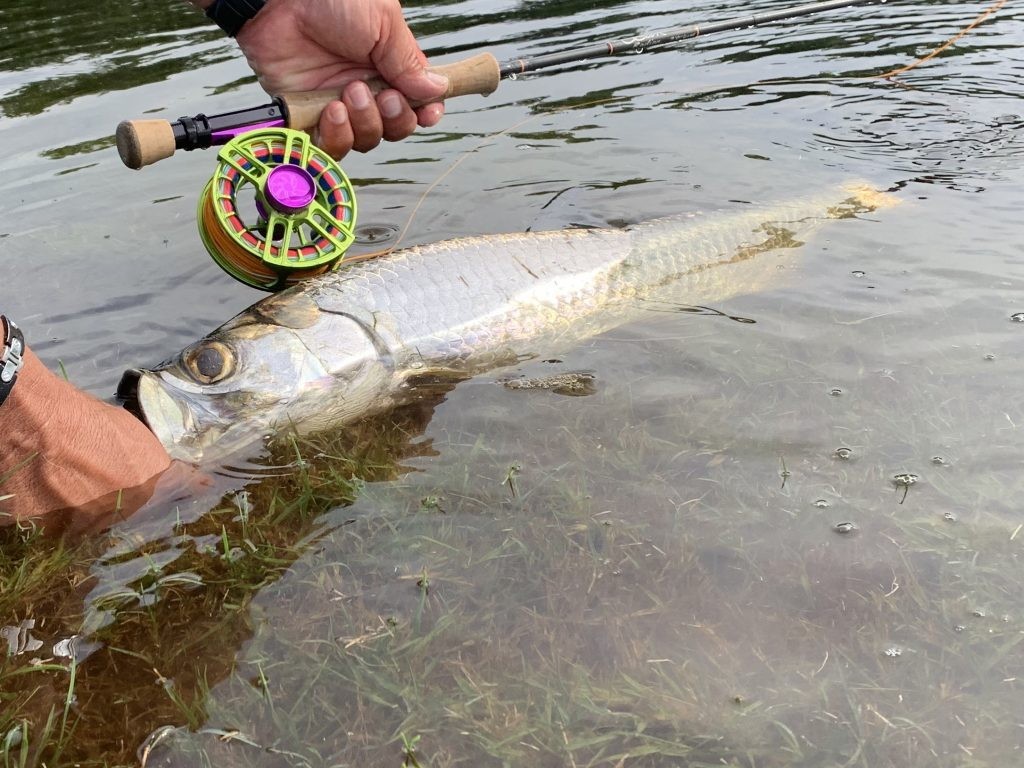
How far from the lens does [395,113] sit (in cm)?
448

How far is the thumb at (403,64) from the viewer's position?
4383 millimetres

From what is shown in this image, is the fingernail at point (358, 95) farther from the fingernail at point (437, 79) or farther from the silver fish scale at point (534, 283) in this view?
the silver fish scale at point (534, 283)

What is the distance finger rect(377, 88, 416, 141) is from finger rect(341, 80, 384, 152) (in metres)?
0.06

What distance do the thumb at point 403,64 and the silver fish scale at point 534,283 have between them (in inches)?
31.1

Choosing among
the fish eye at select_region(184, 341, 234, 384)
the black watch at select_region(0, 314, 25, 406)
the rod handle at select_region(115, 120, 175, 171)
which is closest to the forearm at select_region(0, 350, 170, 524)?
the black watch at select_region(0, 314, 25, 406)

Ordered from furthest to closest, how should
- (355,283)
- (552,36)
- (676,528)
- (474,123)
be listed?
(552,36)
(474,123)
(355,283)
(676,528)

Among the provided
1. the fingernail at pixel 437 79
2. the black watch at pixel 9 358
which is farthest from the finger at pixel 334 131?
the black watch at pixel 9 358

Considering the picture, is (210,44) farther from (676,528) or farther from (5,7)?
(676,528)

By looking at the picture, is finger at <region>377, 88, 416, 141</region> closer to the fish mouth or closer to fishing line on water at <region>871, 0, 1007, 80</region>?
the fish mouth

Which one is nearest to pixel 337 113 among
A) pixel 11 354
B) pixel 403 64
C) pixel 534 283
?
pixel 403 64

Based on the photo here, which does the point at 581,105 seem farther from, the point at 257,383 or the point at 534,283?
the point at 257,383

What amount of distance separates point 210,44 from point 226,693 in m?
10.7

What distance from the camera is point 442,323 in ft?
13.5

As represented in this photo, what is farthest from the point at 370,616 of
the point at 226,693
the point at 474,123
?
the point at 474,123
